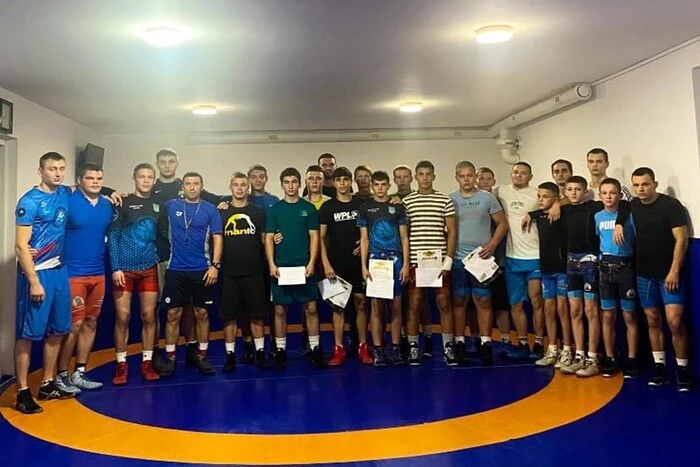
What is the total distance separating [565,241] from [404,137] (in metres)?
4.22

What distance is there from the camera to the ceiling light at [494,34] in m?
3.68

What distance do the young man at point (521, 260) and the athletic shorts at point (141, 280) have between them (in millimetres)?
2792

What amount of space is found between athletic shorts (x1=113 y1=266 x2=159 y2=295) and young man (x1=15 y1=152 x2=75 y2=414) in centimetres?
45

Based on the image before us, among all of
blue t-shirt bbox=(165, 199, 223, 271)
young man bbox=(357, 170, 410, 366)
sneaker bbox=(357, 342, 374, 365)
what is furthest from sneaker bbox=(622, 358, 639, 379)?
blue t-shirt bbox=(165, 199, 223, 271)

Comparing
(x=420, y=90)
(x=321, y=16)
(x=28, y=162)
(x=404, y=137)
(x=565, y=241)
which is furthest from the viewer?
(x=404, y=137)

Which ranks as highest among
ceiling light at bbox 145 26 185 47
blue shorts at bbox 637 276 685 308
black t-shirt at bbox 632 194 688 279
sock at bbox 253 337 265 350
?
ceiling light at bbox 145 26 185 47

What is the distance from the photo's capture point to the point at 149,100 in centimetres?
565

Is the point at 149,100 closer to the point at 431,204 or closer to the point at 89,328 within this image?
the point at 89,328

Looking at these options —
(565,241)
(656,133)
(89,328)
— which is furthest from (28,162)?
(656,133)

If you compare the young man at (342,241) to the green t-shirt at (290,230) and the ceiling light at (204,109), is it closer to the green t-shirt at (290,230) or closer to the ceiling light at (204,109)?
the green t-shirt at (290,230)

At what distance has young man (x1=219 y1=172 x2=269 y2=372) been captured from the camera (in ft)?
14.7

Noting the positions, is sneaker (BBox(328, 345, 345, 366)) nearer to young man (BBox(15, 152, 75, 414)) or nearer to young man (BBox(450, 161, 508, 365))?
young man (BBox(450, 161, 508, 365))

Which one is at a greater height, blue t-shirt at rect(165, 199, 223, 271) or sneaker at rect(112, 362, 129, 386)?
blue t-shirt at rect(165, 199, 223, 271)

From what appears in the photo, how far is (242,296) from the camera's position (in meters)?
4.55
